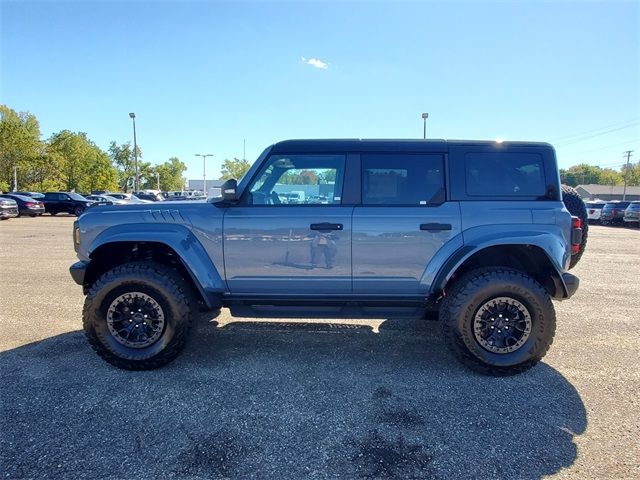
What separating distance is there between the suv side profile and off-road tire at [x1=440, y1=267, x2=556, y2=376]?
0.03 ft

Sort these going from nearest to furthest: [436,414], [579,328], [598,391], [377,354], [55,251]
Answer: [436,414] → [598,391] → [377,354] → [579,328] → [55,251]

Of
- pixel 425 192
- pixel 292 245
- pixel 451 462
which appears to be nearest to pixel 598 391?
pixel 451 462

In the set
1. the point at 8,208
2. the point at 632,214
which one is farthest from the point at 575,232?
the point at 8,208

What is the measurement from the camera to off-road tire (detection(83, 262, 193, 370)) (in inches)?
135

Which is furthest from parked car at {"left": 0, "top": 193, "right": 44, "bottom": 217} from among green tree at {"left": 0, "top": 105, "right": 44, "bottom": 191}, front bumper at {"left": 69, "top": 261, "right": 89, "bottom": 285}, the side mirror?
the side mirror

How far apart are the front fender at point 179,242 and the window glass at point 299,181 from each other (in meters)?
0.66

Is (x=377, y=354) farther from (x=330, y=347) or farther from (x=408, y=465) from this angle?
(x=408, y=465)

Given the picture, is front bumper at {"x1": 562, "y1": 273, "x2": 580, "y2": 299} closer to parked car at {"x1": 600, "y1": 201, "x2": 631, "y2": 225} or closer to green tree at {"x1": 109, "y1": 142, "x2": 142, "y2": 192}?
parked car at {"x1": 600, "y1": 201, "x2": 631, "y2": 225}

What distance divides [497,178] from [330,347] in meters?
2.34

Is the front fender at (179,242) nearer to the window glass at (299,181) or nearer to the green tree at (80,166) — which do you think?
the window glass at (299,181)

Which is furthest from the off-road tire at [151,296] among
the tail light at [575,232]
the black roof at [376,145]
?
the tail light at [575,232]

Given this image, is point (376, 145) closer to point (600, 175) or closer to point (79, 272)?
point (79, 272)

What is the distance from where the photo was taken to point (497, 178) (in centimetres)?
354

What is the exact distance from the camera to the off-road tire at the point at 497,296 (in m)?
3.34
